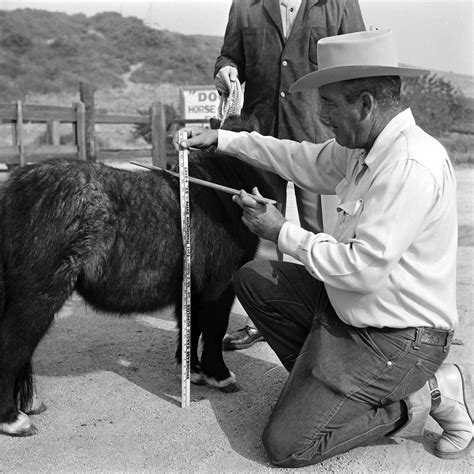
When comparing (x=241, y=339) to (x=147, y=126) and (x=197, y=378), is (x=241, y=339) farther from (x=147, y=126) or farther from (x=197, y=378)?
(x=147, y=126)

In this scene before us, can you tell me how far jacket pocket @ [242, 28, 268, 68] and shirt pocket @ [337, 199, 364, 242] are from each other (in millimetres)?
1695

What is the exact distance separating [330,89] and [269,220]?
0.66m

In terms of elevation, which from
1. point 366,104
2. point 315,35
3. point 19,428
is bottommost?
point 19,428

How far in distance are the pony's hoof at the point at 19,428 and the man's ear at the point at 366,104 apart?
222 cm

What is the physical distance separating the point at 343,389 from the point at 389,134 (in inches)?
45.2

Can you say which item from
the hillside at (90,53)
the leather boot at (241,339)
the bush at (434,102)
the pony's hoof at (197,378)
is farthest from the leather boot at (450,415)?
the hillside at (90,53)

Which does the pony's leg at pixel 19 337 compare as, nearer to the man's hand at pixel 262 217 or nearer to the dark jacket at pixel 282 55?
the man's hand at pixel 262 217

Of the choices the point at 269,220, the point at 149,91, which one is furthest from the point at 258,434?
the point at 149,91

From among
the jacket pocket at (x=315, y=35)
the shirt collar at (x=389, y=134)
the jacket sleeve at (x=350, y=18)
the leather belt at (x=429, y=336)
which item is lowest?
the leather belt at (x=429, y=336)

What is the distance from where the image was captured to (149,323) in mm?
4906

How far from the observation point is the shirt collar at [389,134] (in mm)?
2695

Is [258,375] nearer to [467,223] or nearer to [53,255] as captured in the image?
[53,255]

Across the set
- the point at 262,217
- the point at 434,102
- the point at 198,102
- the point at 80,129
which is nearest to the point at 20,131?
the point at 80,129

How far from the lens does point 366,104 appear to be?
8.95 ft
